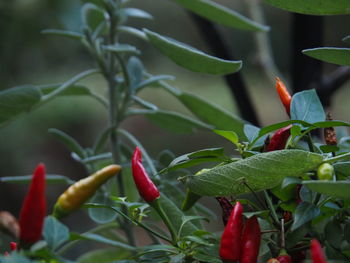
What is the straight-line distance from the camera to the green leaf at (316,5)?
442mm

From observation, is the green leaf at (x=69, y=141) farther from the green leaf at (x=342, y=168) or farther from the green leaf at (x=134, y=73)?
the green leaf at (x=342, y=168)

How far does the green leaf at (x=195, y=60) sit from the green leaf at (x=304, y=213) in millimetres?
168

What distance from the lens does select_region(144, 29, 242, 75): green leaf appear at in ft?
1.70

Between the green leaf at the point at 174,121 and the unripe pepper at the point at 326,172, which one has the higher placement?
the unripe pepper at the point at 326,172

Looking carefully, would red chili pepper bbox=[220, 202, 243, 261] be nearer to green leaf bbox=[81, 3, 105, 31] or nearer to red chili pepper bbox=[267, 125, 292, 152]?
red chili pepper bbox=[267, 125, 292, 152]

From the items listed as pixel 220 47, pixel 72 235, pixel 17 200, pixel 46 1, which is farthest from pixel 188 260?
pixel 17 200

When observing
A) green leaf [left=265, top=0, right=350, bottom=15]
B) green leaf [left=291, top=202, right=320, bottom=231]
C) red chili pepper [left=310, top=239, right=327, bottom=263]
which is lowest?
green leaf [left=291, top=202, right=320, bottom=231]

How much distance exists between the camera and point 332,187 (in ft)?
1.10

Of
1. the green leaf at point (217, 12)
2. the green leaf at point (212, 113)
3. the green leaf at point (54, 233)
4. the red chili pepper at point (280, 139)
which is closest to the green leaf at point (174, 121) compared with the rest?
the green leaf at point (212, 113)

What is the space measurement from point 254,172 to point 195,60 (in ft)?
0.58

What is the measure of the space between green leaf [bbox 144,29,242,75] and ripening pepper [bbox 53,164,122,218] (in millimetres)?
171

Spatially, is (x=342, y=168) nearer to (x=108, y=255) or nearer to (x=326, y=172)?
(x=326, y=172)

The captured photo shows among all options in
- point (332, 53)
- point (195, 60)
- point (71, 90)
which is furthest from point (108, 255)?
point (332, 53)

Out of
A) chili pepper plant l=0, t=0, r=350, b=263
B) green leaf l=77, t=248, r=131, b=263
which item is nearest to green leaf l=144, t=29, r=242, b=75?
chili pepper plant l=0, t=0, r=350, b=263
